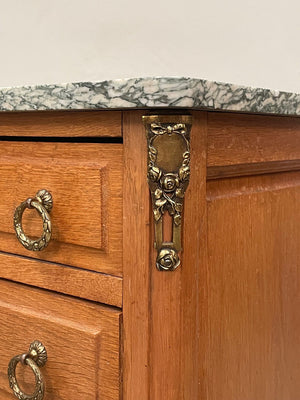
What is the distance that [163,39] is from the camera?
116 cm

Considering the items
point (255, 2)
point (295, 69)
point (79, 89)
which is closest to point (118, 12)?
point (255, 2)

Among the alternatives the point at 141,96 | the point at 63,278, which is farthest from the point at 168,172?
the point at 63,278

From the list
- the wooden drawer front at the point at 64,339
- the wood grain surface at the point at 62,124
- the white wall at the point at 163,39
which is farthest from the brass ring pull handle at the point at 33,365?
the white wall at the point at 163,39

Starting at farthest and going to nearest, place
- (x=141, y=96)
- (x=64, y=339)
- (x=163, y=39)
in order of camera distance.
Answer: (x=163, y=39), (x=64, y=339), (x=141, y=96)

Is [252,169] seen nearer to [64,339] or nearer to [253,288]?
[253,288]

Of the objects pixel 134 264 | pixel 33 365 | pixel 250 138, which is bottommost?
pixel 33 365

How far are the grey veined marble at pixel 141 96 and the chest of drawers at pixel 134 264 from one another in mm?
22

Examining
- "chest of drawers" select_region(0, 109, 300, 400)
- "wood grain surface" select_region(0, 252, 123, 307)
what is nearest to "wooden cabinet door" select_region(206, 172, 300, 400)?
"chest of drawers" select_region(0, 109, 300, 400)

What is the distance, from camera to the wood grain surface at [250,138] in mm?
495

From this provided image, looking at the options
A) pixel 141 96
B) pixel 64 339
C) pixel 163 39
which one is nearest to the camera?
pixel 141 96

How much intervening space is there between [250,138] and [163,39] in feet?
2.23

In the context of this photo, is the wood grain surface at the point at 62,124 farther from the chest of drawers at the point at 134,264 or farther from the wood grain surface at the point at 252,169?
the wood grain surface at the point at 252,169

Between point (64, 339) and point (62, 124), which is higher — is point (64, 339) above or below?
below

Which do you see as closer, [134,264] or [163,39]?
[134,264]
